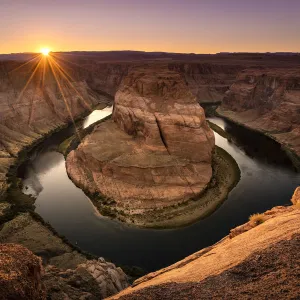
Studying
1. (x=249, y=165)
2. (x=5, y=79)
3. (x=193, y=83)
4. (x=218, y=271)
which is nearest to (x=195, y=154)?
(x=249, y=165)

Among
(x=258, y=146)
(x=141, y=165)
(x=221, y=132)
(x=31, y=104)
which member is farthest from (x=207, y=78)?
(x=141, y=165)

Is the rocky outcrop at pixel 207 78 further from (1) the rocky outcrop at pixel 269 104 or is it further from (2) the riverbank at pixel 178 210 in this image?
(2) the riverbank at pixel 178 210

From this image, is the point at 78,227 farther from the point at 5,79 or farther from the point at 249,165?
the point at 5,79

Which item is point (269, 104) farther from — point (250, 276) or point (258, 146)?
point (250, 276)

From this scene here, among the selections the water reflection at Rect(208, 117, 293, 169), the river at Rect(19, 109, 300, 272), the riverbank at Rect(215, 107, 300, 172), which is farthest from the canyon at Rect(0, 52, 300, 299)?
the water reflection at Rect(208, 117, 293, 169)

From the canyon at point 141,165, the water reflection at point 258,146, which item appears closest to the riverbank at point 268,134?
the canyon at point 141,165

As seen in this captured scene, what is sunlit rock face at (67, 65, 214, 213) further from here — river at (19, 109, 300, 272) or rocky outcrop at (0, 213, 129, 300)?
rocky outcrop at (0, 213, 129, 300)
